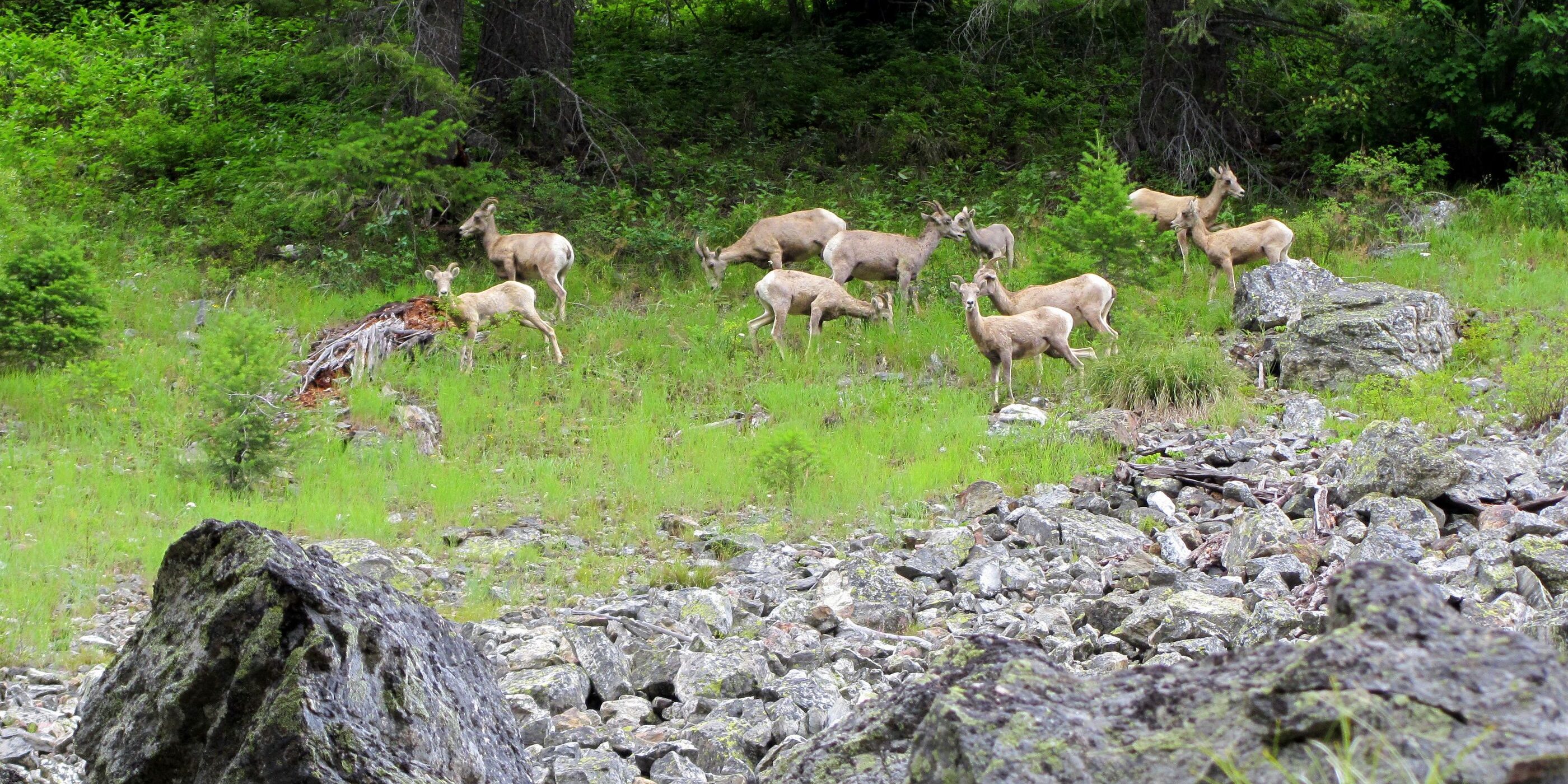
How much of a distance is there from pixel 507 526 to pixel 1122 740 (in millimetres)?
8162

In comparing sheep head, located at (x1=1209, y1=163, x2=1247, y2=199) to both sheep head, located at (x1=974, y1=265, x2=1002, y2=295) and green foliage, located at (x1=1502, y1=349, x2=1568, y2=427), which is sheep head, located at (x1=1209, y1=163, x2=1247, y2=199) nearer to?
sheep head, located at (x1=974, y1=265, x2=1002, y2=295)

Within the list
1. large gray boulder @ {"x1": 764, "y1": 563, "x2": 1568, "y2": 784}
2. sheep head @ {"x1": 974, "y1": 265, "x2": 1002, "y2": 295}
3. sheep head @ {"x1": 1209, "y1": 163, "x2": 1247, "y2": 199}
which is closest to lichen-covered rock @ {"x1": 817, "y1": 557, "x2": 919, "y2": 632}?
large gray boulder @ {"x1": 764, "y1": 563, "x2": 1568, "y2": 784}

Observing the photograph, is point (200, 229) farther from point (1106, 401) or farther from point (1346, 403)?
point (1346, 403)

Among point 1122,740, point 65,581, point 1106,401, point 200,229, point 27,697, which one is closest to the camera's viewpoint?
point 1122,740

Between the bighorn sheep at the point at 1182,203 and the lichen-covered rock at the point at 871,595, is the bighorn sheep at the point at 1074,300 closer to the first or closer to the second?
the bighorn sheep at the point at 1182,203

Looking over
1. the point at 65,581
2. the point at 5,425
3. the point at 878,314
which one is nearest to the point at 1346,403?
the point at 878,314

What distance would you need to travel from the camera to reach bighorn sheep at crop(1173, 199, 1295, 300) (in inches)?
652

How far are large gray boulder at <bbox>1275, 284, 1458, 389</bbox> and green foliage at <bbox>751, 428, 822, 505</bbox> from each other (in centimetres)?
557

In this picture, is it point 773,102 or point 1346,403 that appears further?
point 773,102

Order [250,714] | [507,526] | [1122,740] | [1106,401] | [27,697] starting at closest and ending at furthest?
[1122,740], [250,714], [27,697], [507,526], [1106,401]

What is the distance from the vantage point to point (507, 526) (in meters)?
10.2

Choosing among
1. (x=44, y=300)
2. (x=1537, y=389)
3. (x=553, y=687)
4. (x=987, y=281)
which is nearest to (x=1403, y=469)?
(x=1537, y=389)

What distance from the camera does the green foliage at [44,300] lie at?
13148mm

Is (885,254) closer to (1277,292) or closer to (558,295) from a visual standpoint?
(558,295)
